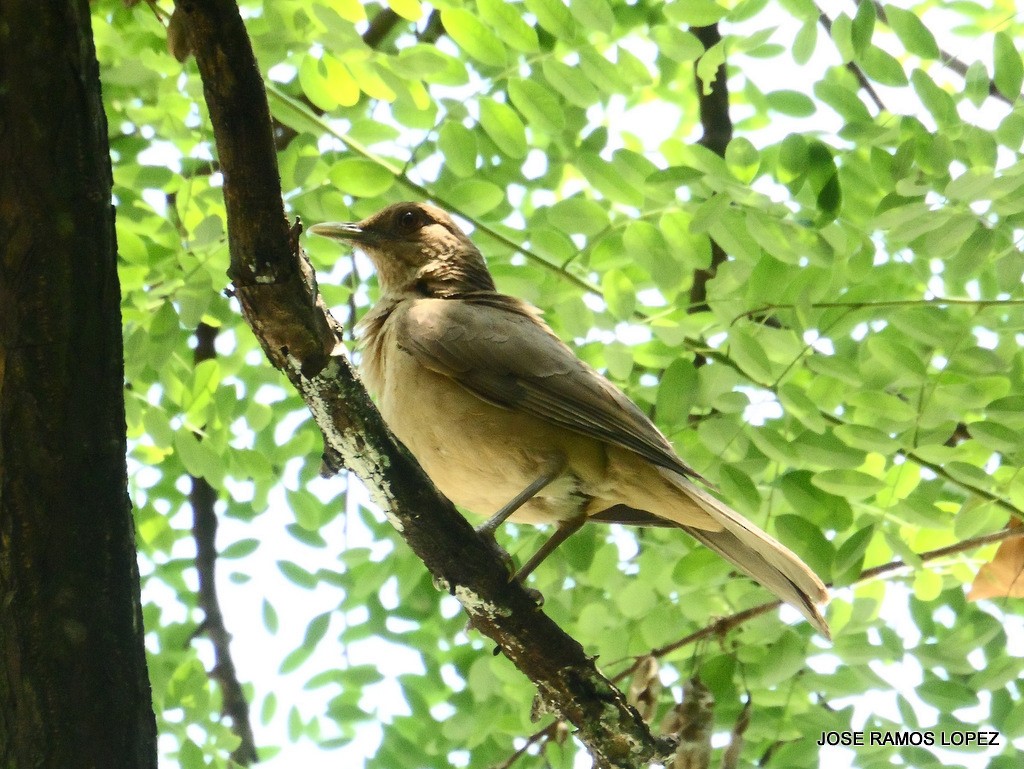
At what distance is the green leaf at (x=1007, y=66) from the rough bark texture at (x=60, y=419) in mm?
2997

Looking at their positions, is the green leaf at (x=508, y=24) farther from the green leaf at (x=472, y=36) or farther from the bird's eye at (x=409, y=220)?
the bird's eye at (x=409, y=220)

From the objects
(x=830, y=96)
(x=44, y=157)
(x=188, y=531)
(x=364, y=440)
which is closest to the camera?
(x=44, y=157)

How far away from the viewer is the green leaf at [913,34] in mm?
3920

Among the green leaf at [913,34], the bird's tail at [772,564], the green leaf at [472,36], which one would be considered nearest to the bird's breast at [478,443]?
the bird's tail at [772,564]

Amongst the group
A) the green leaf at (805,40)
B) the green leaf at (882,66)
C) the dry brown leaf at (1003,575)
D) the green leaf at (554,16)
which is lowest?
the dry brown leaf at (1003,575)

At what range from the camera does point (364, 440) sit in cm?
315

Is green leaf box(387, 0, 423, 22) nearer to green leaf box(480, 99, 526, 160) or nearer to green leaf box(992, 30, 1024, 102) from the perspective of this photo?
green leaf box(480, 99, 526, 160)

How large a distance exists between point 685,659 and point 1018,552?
1.45 meters

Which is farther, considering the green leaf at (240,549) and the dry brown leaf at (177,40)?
the green leaf at (240,549)

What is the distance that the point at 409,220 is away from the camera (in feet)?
17.0

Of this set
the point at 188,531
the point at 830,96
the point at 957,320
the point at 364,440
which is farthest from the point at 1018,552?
the point at 188,531

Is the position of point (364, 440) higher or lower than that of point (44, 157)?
lower

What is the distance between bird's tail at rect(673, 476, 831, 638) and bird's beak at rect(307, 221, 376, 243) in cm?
185

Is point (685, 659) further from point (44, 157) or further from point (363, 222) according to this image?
point (44, 157)
